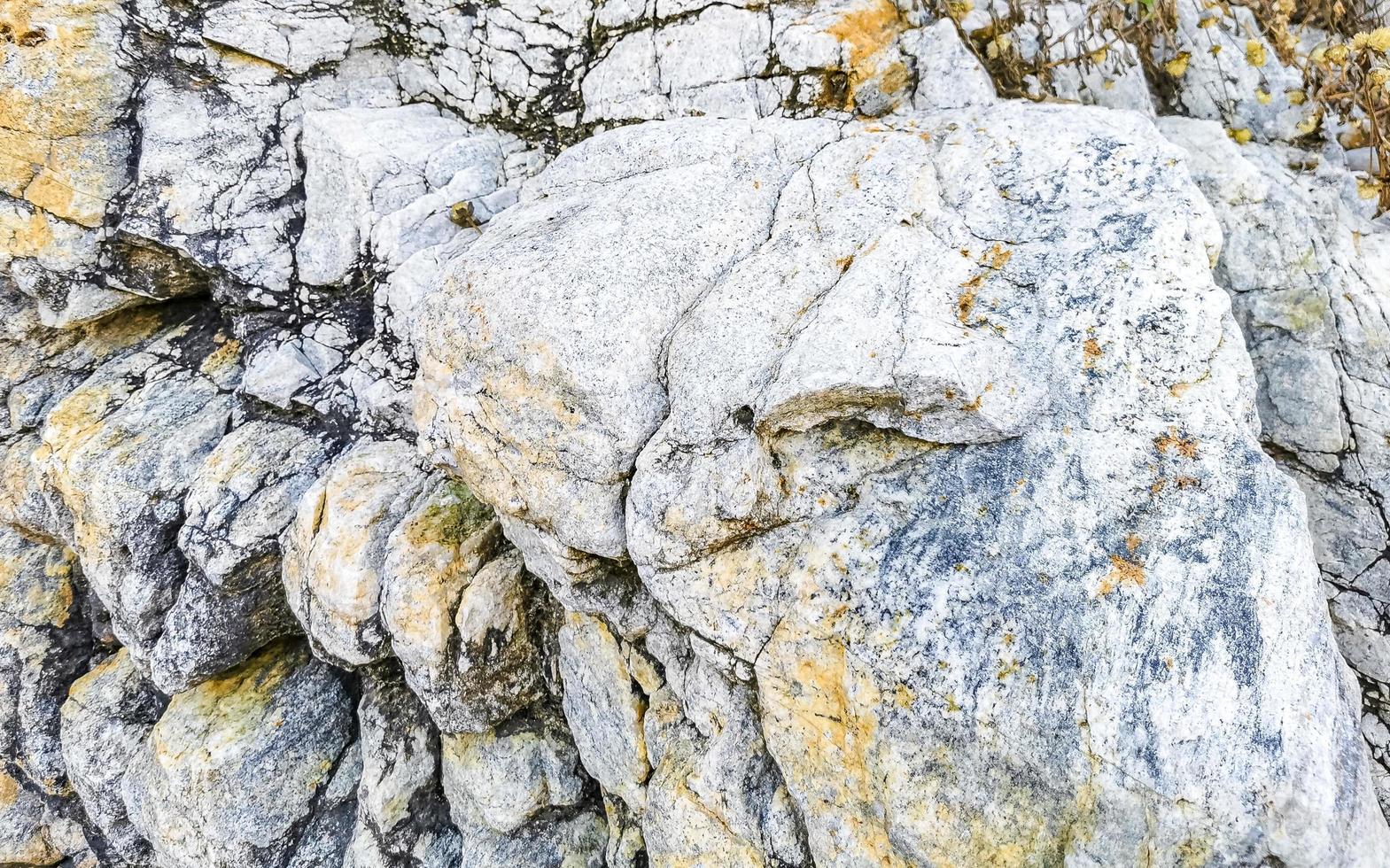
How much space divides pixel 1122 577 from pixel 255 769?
6.14 metres

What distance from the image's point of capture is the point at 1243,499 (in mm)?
3180

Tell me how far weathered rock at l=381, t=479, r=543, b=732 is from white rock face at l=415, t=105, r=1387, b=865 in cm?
92

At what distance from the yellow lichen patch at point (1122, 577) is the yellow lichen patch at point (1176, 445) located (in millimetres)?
567

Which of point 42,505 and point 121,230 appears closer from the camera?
point 121,230

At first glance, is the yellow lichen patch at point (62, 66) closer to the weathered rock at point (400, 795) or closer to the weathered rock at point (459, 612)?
the weathered rock at point (459, 612)

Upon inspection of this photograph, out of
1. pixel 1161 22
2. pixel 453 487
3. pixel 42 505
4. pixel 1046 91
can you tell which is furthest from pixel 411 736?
pixel 1161 22

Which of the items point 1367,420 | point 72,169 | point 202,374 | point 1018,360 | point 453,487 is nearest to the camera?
point 1018,360

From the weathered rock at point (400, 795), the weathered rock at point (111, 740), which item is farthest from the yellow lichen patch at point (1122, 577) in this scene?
the weathered rock at point (111, 740)

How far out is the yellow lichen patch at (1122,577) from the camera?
307 cm

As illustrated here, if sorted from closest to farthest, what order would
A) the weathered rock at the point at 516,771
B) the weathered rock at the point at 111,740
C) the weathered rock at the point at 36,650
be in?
the weathered rock at the point at 516,771, the weathered rock at the point at 111,740, the weathered rock at the point at 36,650

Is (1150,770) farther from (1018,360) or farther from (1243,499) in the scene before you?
(1018,360)

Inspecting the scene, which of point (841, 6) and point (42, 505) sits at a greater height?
point (841, 6)

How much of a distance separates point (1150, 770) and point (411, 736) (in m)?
4.88

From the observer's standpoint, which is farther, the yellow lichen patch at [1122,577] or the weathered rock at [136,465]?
the weathered rock at [136,465]
